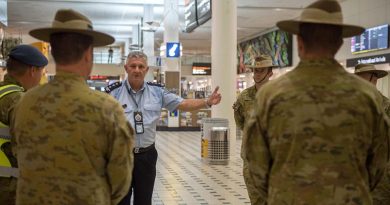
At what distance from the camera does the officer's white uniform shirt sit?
4.15 meters

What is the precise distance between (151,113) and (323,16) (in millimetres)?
2291

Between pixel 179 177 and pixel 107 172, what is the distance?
6.84 metres

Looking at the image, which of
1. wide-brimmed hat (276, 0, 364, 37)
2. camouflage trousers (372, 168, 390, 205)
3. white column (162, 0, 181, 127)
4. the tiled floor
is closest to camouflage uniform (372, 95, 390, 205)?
camouflage trousers (372, 168, 390, 205)

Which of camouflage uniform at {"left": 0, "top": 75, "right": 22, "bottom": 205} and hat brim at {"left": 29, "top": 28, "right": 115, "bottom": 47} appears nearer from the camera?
hat brim at {"left": 29, "top": 28, "right": 115, "bottom": 47}

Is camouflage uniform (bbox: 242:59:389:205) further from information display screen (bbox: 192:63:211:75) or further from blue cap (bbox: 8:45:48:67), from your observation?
information display screen (bbox: 192:63:211:75)

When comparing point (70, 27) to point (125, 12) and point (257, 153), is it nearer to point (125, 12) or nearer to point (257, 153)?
point (257, 153)

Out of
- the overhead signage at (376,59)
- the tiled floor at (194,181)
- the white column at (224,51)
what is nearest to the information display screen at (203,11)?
the white column at (224,51)

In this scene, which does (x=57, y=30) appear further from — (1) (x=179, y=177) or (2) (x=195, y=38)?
(2) (x=195, y=38)

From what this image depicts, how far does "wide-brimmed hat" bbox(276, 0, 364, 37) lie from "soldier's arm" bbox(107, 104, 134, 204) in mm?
888

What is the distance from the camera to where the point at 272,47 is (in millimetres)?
24438

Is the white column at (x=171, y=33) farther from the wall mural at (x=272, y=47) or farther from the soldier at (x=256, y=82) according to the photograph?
the soldier at (x=256, y=82)

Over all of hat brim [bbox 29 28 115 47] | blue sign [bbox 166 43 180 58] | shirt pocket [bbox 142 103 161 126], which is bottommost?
shirt pocket [bbox 142 103 161 126]

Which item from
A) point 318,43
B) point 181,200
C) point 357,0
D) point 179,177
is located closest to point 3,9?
point 179,177

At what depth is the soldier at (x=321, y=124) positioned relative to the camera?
2.18 metres
